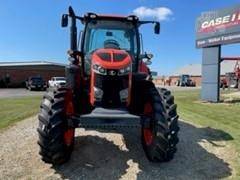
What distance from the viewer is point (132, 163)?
23.9ft

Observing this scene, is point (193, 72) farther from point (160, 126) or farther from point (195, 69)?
point (160, 126)

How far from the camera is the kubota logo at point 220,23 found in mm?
21359

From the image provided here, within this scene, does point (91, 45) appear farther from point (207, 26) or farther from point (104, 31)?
point (207, 26)

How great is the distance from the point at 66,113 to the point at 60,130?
400mm

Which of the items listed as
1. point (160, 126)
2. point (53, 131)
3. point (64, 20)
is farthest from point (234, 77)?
point (53, 131)

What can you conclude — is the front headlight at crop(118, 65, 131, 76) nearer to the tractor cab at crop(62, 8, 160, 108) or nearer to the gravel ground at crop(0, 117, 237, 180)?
the tractor cab at crop(62, 8, 160, 108)

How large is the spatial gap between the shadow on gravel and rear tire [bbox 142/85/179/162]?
30 cm

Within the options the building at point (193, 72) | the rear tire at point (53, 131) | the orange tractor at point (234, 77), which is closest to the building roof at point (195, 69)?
the building at point (193, 72)

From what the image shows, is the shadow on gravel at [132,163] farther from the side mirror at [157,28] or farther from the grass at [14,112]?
the grass at [14,112]

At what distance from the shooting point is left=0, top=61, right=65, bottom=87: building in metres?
60.7

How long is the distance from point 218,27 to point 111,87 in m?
16.7

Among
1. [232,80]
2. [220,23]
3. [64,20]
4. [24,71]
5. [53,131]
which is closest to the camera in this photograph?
[53,131]

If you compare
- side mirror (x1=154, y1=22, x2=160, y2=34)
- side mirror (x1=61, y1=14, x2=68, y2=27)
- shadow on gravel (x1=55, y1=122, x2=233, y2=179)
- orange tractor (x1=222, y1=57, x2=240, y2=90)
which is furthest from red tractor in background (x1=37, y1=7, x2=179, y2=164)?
orange tractor (x1=222, y1=57, x2=240, y2=90)

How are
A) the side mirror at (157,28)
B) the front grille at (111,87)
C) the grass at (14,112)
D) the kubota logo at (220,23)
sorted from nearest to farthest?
the front grille at (111,87)
the side mirror at (157,28)
the grass at (14,112)
the kubota logo at (220,23)
